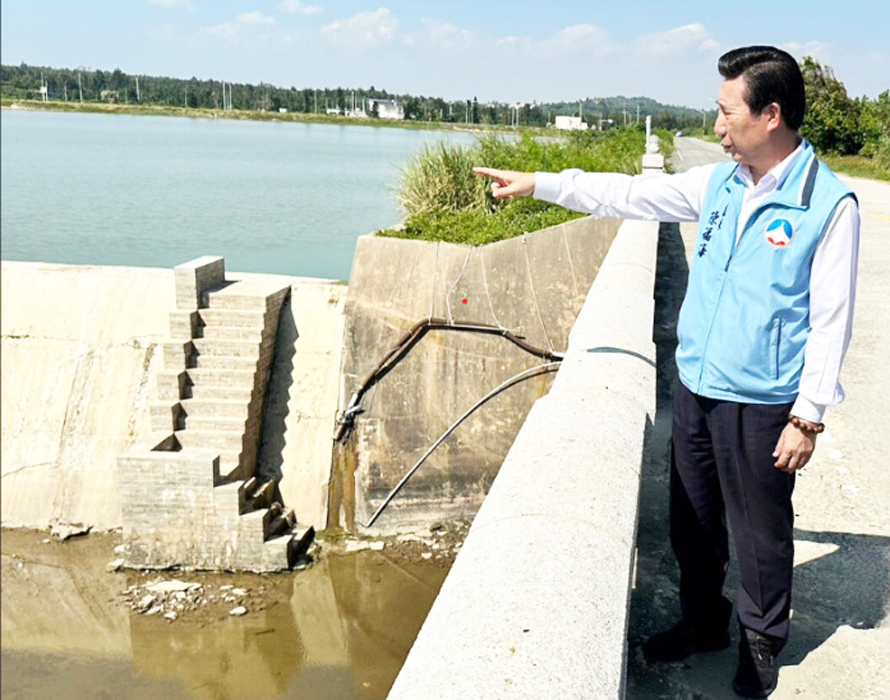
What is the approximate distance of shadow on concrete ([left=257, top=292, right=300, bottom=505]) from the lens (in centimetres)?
1299

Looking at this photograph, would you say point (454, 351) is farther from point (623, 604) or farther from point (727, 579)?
point (623, 604)

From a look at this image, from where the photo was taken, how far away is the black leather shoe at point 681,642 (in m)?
2.78

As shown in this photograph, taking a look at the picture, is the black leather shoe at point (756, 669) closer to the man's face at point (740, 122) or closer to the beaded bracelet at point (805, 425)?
the beaded bracelet at point (805, 425)

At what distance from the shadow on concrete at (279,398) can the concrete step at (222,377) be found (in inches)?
25.4

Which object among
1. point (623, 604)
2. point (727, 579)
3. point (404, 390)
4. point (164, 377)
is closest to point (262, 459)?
point (164, 377)

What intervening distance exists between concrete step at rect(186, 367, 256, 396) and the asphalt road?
8087mm

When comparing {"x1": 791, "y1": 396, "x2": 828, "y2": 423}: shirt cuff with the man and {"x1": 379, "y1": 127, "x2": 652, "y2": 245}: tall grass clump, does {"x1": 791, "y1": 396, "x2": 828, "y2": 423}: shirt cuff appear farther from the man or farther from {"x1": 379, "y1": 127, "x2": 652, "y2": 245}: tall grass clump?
{"x1": 379, "y1": 127, "x2": 652, "y2": 245}: tall grass clump

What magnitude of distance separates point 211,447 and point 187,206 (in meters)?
14.2

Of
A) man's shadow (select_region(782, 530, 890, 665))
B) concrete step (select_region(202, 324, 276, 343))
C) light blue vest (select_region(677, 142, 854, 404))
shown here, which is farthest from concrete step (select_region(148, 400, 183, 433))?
light blue vest (select_region(677, 142, 854, 404))

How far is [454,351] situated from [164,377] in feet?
13.3

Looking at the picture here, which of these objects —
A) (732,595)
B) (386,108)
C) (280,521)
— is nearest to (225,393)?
(280,521)

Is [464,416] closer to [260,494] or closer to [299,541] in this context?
[299,541]

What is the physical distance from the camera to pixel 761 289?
7.97ft

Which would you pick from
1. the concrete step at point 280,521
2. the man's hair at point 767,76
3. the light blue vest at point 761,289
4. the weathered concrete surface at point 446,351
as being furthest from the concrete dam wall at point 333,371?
the man's hair at point 767,76
